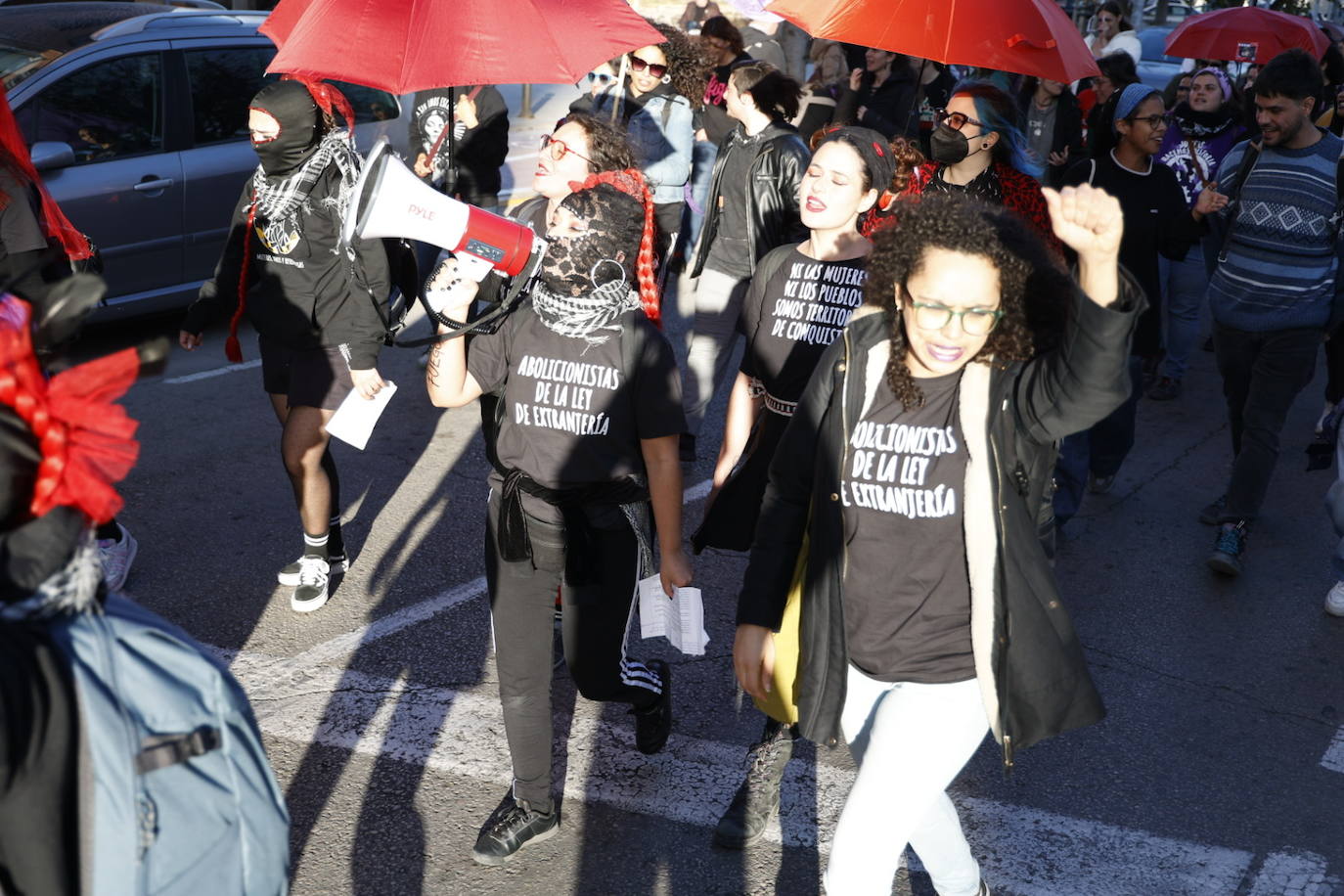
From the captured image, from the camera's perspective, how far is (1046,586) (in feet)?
8.87

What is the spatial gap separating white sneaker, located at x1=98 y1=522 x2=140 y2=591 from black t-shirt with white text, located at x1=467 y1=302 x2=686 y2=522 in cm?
205

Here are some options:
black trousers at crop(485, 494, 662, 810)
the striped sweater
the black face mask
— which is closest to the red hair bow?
black trousers at crop(485, 494, 662, 810)

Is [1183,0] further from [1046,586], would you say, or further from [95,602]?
[95,602]

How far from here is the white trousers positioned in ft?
8.87

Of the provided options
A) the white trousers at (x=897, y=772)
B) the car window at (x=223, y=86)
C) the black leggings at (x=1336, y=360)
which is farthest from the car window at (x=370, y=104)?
the white trousers at (x=897, y=772)

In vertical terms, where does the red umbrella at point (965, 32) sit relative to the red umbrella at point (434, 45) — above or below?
above

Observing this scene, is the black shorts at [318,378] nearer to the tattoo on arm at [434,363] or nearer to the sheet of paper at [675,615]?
the tattoo on arm at [434,363]

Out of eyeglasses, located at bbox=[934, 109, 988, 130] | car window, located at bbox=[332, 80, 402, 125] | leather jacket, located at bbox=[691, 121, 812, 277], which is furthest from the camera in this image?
car window, located at bbox=[332, 80, 402, 125]

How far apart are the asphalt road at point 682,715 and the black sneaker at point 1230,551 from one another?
67mm

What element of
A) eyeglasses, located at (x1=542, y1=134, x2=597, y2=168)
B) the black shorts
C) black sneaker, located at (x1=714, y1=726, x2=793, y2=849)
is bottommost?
black sneaker, located at (x1=714, y1=726, x2=793, y2=849)

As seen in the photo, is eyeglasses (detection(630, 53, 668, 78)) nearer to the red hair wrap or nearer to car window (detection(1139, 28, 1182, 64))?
the red hair wrap

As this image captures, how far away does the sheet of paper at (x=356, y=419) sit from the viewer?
13.4ft

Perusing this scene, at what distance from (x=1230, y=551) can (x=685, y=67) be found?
3835mm

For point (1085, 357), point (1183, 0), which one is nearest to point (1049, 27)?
point (1085, 357)
